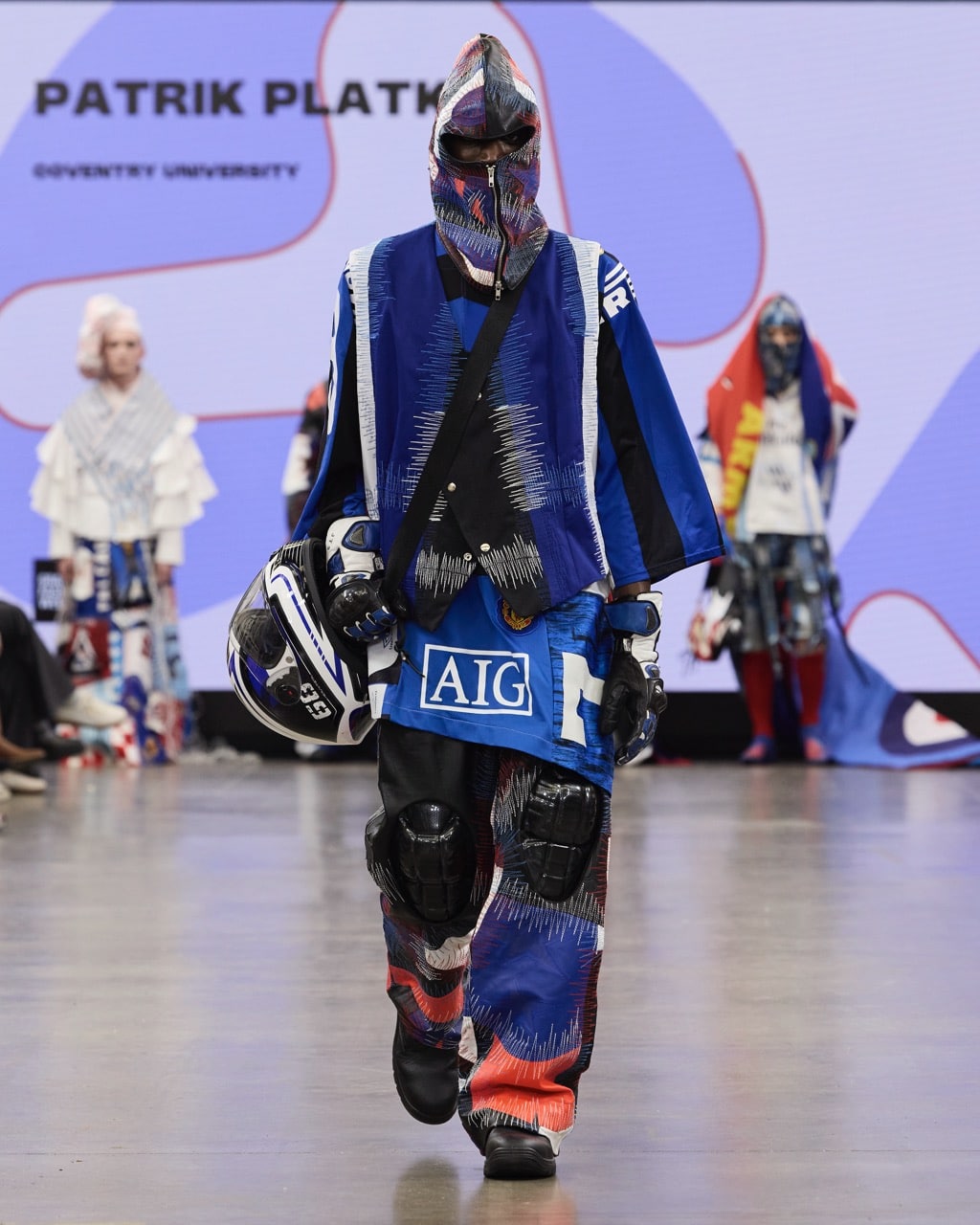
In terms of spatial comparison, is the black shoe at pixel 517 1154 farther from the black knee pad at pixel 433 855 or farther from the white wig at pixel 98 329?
the white wig at pixel 98 329

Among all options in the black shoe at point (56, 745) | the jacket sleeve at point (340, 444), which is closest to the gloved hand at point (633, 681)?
the jacket sleeve at point (340, 444)

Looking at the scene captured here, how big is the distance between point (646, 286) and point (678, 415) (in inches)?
228

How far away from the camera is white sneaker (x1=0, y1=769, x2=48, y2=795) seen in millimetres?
6922

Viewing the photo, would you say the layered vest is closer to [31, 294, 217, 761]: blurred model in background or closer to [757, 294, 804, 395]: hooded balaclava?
[757, 294, 804, 395]: hooded balaclava

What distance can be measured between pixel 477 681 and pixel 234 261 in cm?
615

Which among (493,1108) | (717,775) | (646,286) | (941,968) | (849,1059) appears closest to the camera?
(493,1108)

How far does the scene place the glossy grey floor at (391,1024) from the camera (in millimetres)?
2541

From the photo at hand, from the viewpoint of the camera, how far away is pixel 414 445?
8.65 ft

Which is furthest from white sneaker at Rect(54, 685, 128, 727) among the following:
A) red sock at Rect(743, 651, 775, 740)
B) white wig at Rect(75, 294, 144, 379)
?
red sock at Rect(743, 651, 775, 740)

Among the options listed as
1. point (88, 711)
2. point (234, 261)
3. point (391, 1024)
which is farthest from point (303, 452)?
point (391, 1024)

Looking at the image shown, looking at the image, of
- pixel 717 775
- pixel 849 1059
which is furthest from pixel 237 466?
pixel 849 1059

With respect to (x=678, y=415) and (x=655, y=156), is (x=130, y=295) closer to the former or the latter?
(x=655, y=156)

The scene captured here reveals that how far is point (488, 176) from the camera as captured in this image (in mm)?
2643

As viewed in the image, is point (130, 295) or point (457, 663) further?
point (130, 295)
